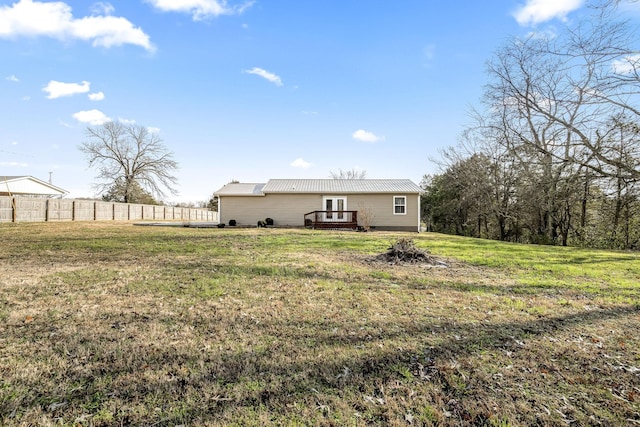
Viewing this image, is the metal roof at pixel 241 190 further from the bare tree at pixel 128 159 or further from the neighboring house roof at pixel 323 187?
the bare tree at pixel 128 159

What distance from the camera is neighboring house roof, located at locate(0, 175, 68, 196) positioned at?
1127 inches

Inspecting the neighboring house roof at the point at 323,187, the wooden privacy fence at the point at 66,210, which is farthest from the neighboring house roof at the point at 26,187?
the neighboring house roof at the point at 323,187

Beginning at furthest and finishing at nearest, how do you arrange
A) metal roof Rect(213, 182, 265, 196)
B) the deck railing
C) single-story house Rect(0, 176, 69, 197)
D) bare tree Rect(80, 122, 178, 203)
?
bare tree Rect(80, 122, 178, 203)
single-story house Rect(0, 176, 69, 197)
metal roof Rect(213, 182, 265, 196)
the deck railing

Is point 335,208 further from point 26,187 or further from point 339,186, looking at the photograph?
point 26,187

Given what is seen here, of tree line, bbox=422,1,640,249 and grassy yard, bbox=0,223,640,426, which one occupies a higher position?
tree line, bbox=422,1,640,249

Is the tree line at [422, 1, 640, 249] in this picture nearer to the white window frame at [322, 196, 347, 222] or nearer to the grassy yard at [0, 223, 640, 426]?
the grassy yard at [0, 223, 640, 426]

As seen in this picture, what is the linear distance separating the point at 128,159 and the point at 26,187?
9528 mm

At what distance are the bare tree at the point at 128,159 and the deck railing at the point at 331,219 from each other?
1000 inches

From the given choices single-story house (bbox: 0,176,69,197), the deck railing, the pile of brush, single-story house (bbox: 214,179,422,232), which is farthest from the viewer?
single-story house (bbox: 0,176,69,197)

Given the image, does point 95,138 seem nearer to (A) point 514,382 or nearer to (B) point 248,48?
(B) point 248,48

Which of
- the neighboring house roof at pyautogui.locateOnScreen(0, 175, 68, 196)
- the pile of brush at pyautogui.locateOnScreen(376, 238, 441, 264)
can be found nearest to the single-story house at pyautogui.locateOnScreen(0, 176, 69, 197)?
the neighboring house roof at pyautogui.locateOnScreen(0, 175, 68, 196)

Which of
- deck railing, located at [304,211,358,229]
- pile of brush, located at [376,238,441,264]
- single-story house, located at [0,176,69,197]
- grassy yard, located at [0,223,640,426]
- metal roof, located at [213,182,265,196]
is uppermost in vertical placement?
single-story house, located at [0,176,69,197]

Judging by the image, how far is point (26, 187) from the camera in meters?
31.1

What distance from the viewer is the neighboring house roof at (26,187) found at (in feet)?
93.9
